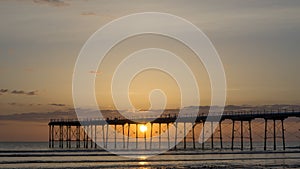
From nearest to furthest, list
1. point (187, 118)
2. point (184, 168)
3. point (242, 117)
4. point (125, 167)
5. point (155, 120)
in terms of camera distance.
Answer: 1. point (184, 168)
2. point (125, 167)
3. point (242, 117)
4. point (187, 118)
5. point (155, 120)

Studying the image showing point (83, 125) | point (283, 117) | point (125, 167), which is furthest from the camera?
point (83, 125)

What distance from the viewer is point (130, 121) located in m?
108

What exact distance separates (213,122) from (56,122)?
35.7 m

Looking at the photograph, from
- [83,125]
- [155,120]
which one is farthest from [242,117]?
[83,125]

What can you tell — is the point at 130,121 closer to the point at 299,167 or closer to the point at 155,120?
the point at 155,120

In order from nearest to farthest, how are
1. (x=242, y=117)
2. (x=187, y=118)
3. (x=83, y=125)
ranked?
(x=242, y=117) < (x=187, y=118) < (x=83, y=125)

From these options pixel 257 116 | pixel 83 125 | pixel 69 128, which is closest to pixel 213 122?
pixel 257 116

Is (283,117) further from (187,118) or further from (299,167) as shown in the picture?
(299,167)

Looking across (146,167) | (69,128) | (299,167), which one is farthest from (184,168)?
(69,128)

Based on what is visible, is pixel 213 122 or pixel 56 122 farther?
pixel 56 122

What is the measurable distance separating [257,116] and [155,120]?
20.9 m

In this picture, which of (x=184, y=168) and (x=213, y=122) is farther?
(x=213, y=122)

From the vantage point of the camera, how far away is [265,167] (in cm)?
5438

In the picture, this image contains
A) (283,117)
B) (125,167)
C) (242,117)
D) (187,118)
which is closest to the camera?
(125,167)
